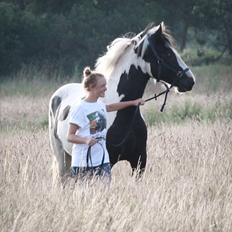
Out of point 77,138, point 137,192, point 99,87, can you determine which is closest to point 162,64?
point 99,87

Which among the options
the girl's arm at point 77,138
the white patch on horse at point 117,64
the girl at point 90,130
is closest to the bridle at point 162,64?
the white patch on horse at point 117,64

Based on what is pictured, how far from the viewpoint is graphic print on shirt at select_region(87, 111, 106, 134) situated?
7195 millimetres

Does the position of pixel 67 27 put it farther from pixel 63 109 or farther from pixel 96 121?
pixel 96 121

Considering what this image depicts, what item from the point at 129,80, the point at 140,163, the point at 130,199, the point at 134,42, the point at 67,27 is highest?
the point at 134,42

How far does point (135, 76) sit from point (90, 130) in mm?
1434

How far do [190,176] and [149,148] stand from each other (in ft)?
7.09

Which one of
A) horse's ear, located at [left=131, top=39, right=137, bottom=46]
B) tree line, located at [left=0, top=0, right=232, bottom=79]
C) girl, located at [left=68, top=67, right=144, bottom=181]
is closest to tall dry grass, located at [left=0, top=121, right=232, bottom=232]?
girl, located at [left=68, top=67, right=144, bottom=181]

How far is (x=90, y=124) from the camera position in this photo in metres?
7.21

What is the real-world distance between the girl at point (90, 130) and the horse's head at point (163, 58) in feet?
3.95

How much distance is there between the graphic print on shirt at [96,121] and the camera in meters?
7.20

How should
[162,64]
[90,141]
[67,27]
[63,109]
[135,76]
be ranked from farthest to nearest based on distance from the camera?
[67,27] < [63,109] < [135,76] < [162,64] < [90,141]

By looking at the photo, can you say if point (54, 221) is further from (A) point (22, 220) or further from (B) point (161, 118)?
(B) point (161, 118)

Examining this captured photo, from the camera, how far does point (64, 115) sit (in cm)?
891

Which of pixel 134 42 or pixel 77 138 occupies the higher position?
pixel 134 42
